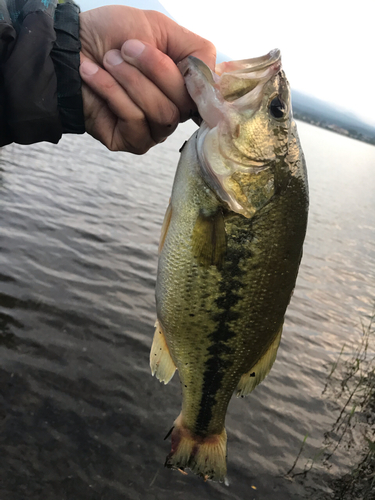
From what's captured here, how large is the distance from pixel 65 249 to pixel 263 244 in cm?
819

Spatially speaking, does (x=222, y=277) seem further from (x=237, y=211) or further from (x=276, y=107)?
(x=276, y=107)

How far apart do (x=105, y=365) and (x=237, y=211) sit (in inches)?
205

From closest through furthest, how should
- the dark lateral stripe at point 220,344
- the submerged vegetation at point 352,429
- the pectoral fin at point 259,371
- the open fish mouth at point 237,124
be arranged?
the open fish mouth at point 237,124
the dark lateral stripe at point 220,344
the pectoral fin at point 259,371
the submerged vegetation at point 352,429

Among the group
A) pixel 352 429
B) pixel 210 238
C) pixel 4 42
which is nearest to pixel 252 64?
pixel 210 238

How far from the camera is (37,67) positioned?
2.08 m

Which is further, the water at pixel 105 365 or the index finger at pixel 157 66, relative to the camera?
the water at pixel 105 365

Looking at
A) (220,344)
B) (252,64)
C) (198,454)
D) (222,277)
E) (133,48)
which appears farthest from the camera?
(198,454)

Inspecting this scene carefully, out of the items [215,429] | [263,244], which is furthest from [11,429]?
[263,244]

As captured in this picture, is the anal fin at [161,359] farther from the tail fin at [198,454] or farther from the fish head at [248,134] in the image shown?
the fish head at [248,134]

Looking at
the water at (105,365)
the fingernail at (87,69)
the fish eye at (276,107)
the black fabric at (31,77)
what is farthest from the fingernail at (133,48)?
the water at (105,365)

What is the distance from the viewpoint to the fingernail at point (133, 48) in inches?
79.4

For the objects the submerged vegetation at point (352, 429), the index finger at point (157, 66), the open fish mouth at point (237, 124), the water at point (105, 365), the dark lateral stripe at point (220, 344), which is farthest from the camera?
the submerged vegetation at point (352, 429)

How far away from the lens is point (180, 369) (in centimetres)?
284

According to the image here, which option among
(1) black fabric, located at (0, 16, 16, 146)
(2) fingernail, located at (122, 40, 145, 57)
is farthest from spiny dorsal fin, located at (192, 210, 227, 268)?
(1) black fabric, located at (0, 16, 16, 146)
